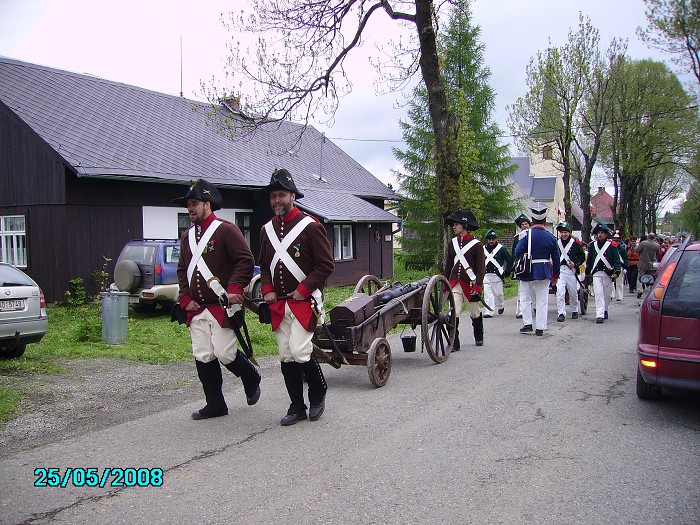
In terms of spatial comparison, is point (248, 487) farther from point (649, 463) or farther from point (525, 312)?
point (525, 312)

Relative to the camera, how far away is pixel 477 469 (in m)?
4.61

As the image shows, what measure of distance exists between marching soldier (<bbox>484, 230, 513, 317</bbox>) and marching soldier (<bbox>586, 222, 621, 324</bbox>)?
1.72 metres

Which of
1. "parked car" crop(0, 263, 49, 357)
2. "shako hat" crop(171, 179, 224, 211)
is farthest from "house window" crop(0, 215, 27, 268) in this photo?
"shako hat" crop(171, 179, 224, 211)

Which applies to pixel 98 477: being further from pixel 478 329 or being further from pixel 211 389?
pixel 478 329

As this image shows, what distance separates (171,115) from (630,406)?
68.5 feet

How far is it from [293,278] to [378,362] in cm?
192

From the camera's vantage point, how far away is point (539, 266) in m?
10.9

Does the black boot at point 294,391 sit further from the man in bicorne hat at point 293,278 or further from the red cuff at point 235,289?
the red cuff at point 235,289

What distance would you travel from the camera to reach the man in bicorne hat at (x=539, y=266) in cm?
1085

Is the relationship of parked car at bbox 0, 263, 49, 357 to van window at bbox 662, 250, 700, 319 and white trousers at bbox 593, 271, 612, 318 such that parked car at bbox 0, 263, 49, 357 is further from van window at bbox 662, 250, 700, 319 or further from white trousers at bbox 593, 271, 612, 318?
white trousers at bbox 593, 271, 612, 318

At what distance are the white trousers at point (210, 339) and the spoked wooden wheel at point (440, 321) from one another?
3256mm

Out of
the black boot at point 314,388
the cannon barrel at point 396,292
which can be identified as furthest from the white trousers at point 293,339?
the cannon barrel at point 396,292

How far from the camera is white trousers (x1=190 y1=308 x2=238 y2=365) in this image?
18.6ft

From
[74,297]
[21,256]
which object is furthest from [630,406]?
[21,256]
